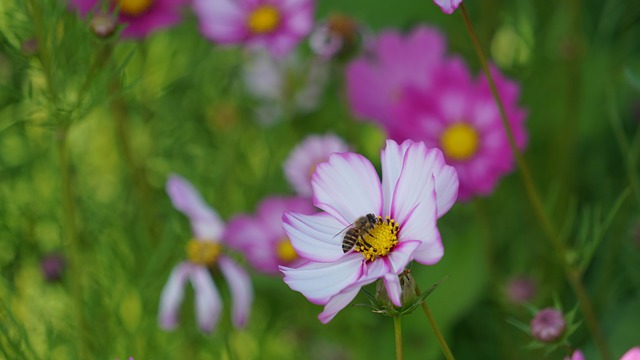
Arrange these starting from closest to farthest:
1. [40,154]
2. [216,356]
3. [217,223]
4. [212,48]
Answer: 1. [217,223]
2. [216,356]
3. [40,154]
4. [212,48]

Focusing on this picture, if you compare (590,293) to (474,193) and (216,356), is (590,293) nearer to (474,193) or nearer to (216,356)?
(474,193)

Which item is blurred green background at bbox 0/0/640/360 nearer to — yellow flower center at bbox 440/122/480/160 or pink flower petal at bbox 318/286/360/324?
yellow flower center at bbox 440/122/480/160

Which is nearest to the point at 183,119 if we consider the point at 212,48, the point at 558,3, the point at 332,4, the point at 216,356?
the point at 212,48

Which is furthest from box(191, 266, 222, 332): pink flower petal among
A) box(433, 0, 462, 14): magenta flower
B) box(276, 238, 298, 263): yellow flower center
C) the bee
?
box(433, 0, 462, 14): magenta flower

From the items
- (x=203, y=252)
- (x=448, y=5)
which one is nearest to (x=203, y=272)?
(x=203, y=252)

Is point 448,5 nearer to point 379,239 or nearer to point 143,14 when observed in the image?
point 379,239

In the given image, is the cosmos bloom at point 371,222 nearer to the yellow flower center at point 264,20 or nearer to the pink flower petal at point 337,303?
the pink flower petal at point 337,303

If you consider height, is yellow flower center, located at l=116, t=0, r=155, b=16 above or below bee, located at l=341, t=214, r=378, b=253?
below

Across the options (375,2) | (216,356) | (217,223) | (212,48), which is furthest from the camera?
(212,48)
